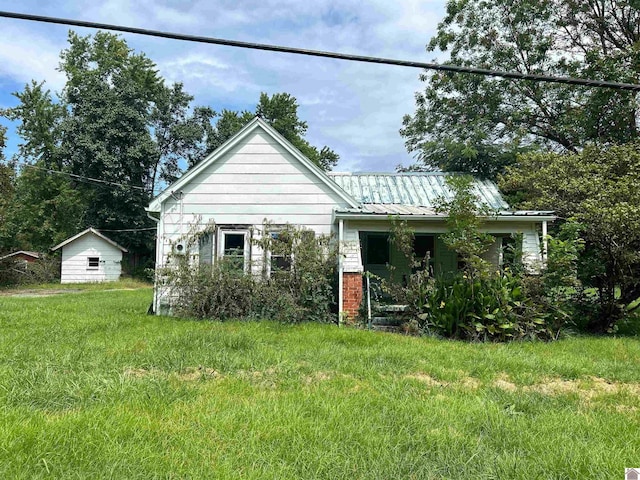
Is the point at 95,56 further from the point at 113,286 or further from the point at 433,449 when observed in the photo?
the point at 433,449

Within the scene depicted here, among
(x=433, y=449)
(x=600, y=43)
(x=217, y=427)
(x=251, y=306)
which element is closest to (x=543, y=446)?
(x=433, y=449)

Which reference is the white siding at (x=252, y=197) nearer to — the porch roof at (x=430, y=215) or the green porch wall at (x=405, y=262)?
the porch roof at (x=430, y=215)

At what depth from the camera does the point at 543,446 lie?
3.36 m

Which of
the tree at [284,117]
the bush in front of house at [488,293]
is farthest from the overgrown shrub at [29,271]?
the bush in front of house at [488,293]

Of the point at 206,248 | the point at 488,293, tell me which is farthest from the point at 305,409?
the point at 206,248

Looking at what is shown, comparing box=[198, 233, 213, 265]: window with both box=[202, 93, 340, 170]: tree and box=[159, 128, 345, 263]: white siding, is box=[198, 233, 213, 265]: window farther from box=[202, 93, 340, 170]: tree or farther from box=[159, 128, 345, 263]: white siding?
box=[202, 93, 340, 170]: tree

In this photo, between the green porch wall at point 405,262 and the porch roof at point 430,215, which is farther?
the green porch wall at point 405,262

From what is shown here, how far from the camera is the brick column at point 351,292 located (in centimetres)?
965

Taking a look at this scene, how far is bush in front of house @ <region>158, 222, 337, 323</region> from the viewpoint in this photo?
9375 millimetres

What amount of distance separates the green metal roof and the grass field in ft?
20.2

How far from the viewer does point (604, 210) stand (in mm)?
8211

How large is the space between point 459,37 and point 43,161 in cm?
3109

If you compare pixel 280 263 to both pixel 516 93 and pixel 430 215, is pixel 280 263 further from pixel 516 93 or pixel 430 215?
pixel 516 93

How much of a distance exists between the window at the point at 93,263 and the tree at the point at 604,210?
963 inches
